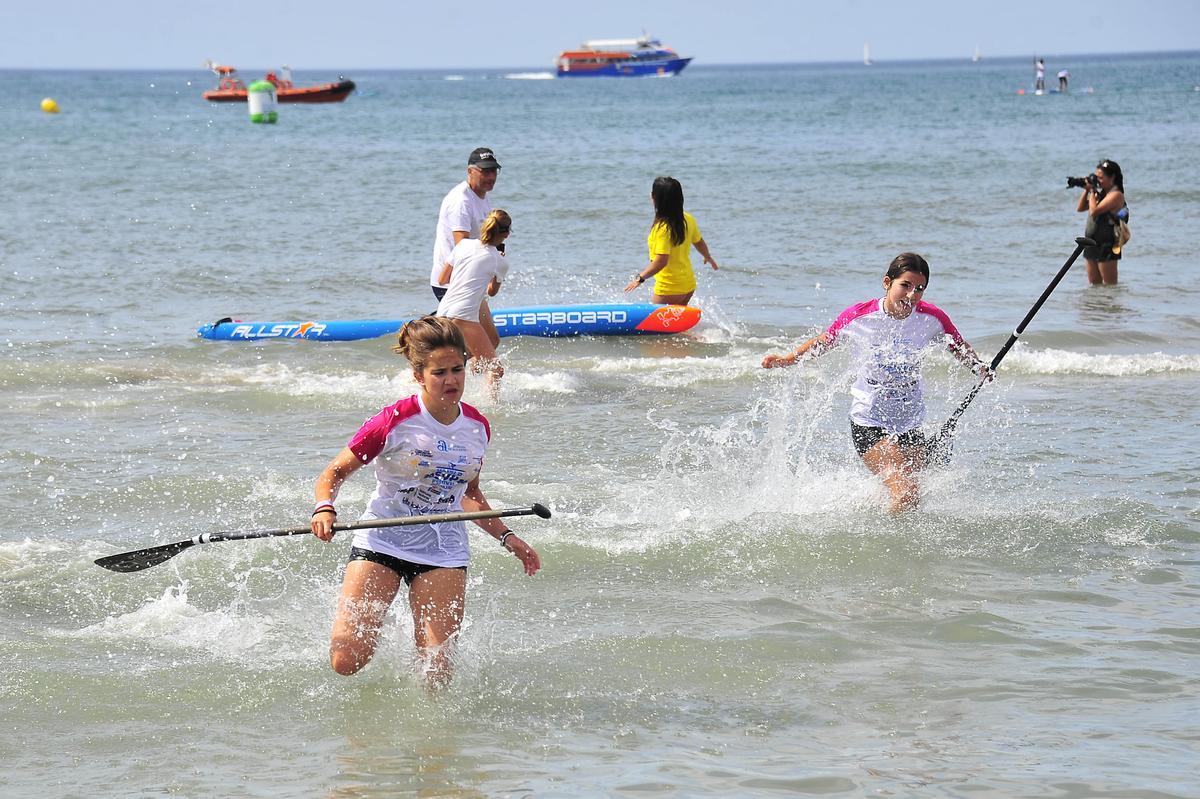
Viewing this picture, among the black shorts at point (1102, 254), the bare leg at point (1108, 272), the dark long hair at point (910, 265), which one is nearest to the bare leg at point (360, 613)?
the dark long hair at point (910, 265)

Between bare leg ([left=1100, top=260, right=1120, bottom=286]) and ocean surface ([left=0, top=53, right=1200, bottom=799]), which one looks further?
bare leg ([left=1100, top=260, right=1120, bottom=286])

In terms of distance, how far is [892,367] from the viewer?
719cm

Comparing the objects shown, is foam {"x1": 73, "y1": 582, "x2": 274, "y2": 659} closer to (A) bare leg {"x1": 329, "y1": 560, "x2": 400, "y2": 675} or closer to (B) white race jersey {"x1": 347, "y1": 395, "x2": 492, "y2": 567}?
(A) bare leg {"x1": 329, "y1": 560, "x2": 400, "y2": 675}

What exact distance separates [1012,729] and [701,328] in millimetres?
8833

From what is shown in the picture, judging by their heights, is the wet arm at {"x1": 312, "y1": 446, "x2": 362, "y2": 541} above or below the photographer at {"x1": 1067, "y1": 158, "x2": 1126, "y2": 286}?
below

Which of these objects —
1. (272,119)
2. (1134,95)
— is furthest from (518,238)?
(1134,95)

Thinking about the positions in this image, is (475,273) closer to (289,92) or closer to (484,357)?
(484,357)

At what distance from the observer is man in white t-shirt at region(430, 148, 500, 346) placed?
1029 cm

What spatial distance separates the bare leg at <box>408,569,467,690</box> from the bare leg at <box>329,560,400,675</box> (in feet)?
0.37

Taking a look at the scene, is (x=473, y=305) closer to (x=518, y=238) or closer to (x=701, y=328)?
(x=701, y=328)

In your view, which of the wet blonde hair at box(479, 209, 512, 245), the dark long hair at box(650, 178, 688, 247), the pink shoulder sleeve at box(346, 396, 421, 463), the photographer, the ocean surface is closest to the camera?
the ocean surface

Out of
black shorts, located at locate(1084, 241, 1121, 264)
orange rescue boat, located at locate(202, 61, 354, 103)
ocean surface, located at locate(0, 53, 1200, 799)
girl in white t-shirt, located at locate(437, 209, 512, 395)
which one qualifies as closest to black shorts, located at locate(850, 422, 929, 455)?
ocean surface, located at locate(0, 53, 1200, 799)

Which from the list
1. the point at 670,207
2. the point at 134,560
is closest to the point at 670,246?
the point at 670,207

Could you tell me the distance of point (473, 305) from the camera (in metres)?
9.88
